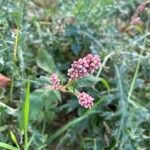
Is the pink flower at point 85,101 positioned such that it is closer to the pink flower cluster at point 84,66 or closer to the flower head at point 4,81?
the pink flower cluster at point 84,66

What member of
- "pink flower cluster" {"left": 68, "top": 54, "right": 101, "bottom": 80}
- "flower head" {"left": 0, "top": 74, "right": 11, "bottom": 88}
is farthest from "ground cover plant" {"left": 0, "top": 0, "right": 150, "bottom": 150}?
"pink flower cluster" {"left": 68, "top": 54, "right": 101, "bottom": 80}

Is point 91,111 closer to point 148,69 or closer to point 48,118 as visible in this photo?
point 48,118

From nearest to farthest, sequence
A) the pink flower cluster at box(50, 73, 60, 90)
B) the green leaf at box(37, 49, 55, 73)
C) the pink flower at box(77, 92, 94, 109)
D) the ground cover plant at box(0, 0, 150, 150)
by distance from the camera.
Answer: the pink flower at box(77, 92, 94, 109) < the pink flower cluster at box(50, 73, 60, 90) < the ground cover plant at box(0, 0, 150, 150) < the green leaf at box(37, 49, 55, 73)

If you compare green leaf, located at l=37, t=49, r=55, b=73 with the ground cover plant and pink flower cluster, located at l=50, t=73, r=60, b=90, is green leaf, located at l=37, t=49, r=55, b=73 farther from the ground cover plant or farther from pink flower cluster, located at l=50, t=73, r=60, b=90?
pink flower cluster, located at l=50, t=73, r=60, b=90

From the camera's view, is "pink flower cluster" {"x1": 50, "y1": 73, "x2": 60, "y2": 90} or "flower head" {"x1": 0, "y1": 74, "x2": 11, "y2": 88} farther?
"flower head" {"x1": 0, "y1": 74, "x2": 11, "y2": 88}

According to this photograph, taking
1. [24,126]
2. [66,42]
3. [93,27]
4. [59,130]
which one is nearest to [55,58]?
[66,42]

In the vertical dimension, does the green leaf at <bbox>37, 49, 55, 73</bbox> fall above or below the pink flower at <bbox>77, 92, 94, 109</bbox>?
above

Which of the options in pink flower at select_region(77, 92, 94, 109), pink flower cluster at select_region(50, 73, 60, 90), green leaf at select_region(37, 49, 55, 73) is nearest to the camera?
pink flower at select_region(77, 92, 94, 109)

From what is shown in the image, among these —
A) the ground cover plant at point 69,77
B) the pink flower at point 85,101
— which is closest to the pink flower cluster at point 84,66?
the pink flower at point 85,101
